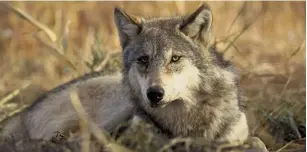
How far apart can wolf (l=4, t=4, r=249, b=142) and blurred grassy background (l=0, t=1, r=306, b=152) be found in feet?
2.92

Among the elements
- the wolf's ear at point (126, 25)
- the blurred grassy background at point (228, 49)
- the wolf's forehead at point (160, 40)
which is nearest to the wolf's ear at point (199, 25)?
the wolf's forehead at point (160, 40)

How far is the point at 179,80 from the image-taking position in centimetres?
552

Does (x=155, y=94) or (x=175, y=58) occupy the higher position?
(x=175, y=58)

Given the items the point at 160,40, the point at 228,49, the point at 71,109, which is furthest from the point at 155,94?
the point at 228,49

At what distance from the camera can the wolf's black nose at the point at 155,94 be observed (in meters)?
5.35

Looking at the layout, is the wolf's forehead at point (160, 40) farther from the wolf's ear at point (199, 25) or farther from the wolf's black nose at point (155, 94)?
the wolf's black nose at point (155, 94)

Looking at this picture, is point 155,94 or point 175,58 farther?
point 175,58

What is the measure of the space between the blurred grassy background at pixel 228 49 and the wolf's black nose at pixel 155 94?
63.4 inches

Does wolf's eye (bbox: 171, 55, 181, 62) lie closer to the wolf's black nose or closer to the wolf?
the wolf

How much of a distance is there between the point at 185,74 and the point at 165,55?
8.4 inches

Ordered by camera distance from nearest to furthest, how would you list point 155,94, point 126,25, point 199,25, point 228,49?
point 155,94 → point 199,25 → point 126,25 → point 228,49

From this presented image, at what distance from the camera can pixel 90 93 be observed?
7.05 metres

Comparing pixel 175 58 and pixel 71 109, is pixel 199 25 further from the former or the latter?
pixel 71 109

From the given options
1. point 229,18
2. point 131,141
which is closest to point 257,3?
point 229,18
